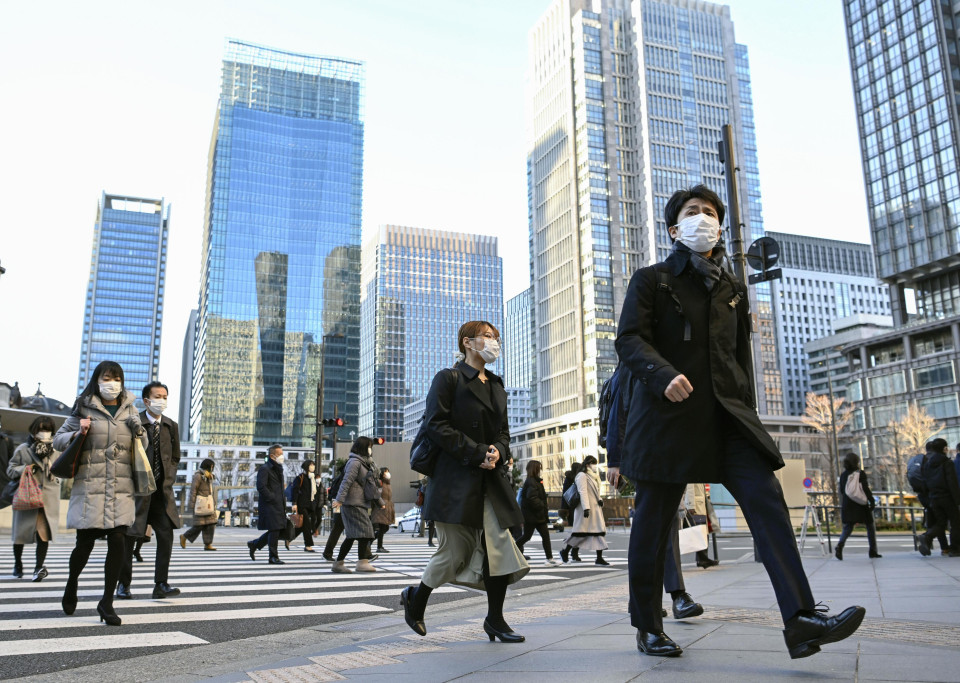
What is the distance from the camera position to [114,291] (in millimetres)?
185375

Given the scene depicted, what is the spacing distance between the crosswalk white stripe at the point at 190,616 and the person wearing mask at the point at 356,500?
3.27 meters

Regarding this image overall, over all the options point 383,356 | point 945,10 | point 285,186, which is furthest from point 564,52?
point 383,356

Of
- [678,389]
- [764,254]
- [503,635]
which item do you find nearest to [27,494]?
[503,635]

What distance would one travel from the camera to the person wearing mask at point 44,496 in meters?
9.04

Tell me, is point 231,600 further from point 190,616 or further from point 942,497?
point 942,497

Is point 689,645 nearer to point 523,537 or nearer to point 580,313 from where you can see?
point 523,537

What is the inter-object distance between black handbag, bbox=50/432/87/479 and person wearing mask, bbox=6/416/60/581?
4090 millimetres

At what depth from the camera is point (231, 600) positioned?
277 inches

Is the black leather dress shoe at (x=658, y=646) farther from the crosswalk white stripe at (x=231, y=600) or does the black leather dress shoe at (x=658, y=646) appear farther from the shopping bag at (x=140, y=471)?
the crosswalk white stripe at (x=231, y=600)

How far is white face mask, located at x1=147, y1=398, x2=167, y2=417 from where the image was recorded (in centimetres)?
688

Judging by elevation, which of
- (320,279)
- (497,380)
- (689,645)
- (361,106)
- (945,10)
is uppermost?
(361,106)

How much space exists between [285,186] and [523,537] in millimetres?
125870

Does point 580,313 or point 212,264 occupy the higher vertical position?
point 212,264

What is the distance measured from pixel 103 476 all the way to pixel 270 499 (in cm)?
602
